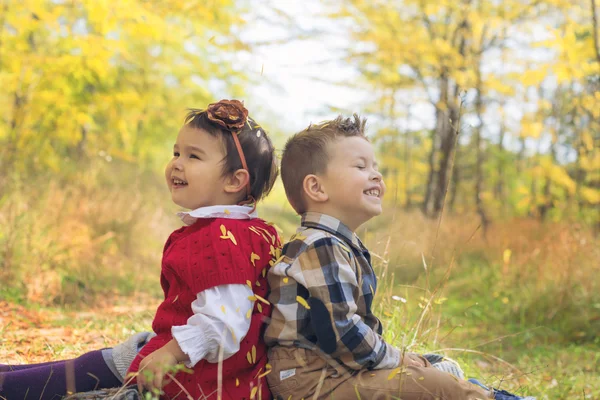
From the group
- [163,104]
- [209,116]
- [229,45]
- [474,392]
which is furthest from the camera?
[163,104]

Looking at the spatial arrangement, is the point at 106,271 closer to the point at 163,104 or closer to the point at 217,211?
the point at 217,211

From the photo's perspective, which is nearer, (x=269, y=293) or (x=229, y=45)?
(x=269, y=293)

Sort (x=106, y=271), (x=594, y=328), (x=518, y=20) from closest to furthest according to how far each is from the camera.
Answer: (x=594, y=328), (x=106, y=271), (x=518, y=20)

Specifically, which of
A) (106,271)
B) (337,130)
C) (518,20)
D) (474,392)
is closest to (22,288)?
(106,271)

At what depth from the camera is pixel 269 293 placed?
1772 millimetres

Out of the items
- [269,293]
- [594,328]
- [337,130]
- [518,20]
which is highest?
[518,20]

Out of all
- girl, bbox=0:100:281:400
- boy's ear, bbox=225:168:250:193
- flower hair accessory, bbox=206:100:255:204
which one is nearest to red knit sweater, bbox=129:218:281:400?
girl, bbox=0:100:281:400

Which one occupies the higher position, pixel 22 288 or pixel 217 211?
pixel 217 211

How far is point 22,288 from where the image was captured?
3754mm

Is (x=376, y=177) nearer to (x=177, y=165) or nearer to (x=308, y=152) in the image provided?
(x=308, y=152)

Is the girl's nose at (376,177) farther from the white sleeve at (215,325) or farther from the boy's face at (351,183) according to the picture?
the white sleeve at (215,325)

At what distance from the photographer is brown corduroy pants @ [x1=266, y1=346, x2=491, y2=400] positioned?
1.66 m

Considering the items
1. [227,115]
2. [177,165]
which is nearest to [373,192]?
[227,115]

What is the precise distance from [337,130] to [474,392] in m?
0.90
